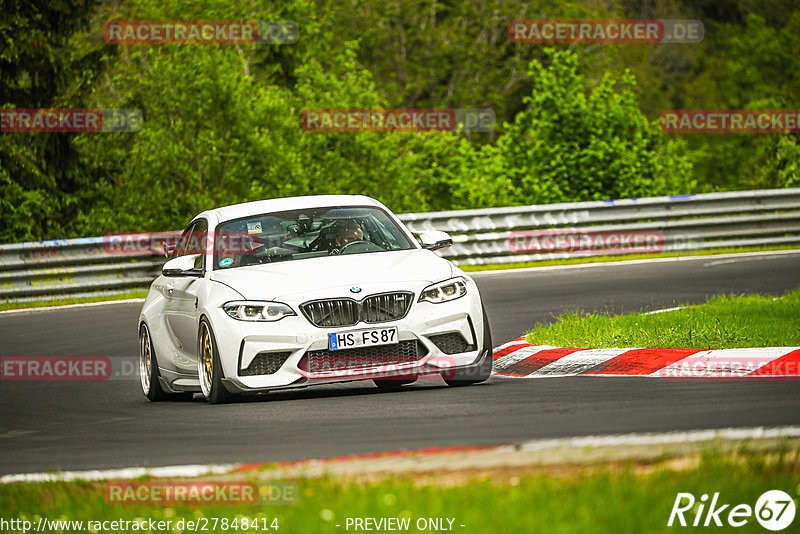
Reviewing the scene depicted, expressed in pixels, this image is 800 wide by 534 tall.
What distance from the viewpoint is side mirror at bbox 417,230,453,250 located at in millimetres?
10273

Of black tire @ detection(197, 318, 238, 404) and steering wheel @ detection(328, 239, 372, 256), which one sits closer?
black tire @ detection(197, 318, 238, 404)

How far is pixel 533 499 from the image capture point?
16.7 feet

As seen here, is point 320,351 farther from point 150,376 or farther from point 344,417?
point 150,376

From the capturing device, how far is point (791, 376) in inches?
350

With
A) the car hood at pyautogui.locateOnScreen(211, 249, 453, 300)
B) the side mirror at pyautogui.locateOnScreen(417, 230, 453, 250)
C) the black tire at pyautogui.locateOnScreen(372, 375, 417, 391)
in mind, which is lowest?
the black tire at pyautogui.locateOnScreen(372, 375, 417, 391)

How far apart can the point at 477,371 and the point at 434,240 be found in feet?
3.87

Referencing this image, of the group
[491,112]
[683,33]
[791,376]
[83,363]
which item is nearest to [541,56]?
[491,112]

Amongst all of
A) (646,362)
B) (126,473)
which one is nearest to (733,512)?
(126,473)

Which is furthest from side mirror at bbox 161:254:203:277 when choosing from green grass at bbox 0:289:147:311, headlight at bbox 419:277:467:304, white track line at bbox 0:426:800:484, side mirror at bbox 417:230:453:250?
green grass at bbox 0:289:147:311

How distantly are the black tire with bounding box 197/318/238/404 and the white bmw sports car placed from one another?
10 millimetres

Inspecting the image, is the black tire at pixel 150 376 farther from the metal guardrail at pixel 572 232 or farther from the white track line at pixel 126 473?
the metal guardrail at pixel 572 232

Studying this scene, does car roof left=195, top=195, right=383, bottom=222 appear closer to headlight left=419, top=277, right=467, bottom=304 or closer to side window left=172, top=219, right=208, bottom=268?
side window left=172, top=219, right=208, bottom=268

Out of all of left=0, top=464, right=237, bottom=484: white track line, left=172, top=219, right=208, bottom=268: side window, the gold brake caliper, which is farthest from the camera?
left=172, top=219, right=208, bottom=268: side window

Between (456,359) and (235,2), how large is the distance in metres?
33.1
